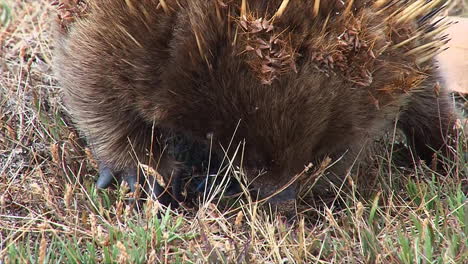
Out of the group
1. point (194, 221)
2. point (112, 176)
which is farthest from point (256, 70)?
point (112, 176)

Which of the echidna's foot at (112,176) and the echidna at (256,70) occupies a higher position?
the echidna at (256,70)

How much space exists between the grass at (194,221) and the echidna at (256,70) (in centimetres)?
21

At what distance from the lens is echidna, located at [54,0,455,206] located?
7.86 feet

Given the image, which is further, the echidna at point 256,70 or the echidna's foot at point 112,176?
the echidna's foot at point 112,176

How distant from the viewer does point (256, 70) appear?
2.41 metres

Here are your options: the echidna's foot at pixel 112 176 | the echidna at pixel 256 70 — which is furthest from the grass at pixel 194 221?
the echidna at pixel 256 70

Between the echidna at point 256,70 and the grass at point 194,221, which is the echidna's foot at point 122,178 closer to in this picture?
the grass at point 194,221

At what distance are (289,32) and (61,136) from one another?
5.21 ft

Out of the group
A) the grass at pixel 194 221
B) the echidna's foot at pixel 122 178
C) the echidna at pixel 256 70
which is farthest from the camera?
the echidna's foot at pixel 122 178

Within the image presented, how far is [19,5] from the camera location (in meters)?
5.02

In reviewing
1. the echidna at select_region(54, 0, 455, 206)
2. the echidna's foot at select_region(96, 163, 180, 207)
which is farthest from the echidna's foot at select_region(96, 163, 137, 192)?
Answer: the echidna at select_region(54, 0, 455, 206)

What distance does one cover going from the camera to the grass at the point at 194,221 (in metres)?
2.55

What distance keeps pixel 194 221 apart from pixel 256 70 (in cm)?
71

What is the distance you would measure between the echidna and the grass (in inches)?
8.5
